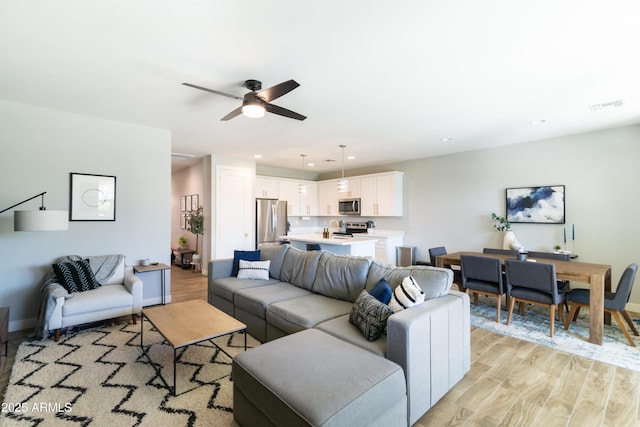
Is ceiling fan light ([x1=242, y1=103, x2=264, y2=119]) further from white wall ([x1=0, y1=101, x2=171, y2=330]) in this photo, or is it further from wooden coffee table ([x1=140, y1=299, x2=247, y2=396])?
white wall ([x1=0, y1=101, x2=171, y2=330])

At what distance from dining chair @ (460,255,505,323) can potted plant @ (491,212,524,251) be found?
49.6 inches

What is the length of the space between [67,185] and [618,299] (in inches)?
261

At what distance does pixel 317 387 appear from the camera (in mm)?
1521

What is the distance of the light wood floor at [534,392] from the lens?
198cm

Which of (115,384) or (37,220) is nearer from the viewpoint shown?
(115,384)

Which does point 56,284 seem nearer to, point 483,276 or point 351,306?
point 351,306

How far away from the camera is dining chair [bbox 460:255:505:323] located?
3.68 meters

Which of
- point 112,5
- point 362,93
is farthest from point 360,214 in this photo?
point 112,5

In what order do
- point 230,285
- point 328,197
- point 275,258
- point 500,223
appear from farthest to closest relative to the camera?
point 328,197 → point 500,223 → point 275,258 → point 230,285

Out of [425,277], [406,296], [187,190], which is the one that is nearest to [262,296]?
[406,296]

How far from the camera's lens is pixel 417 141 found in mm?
5059

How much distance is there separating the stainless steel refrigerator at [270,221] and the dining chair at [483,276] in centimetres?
433

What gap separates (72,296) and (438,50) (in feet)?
14.4

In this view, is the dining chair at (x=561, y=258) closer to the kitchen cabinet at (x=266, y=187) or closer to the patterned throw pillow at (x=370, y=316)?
the patterned throw pillow at (x=370, y=316)
